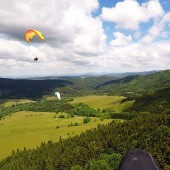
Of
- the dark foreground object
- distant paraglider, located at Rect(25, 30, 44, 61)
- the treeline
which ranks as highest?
distant paraglider, located at Rect(25, 30, 44, 61)

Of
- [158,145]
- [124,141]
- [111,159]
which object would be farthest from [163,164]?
[124,141]

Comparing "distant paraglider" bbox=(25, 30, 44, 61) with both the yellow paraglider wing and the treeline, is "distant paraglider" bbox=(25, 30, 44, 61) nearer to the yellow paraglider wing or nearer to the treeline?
the yellow paraglider wing

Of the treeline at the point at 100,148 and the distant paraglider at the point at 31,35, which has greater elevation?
the distant paraglider at the point at 31,35

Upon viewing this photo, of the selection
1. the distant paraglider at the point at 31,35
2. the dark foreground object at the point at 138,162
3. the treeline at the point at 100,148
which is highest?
the distant paraglider at the point at 31,35

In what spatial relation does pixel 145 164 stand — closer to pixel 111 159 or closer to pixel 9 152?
pixel 111 159

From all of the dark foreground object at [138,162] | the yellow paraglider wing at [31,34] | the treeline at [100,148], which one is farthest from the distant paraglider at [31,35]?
the treeline at [100,148]

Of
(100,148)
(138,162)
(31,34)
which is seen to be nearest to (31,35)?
(31,34)

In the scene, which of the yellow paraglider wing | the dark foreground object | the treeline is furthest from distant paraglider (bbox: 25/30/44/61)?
the treeline

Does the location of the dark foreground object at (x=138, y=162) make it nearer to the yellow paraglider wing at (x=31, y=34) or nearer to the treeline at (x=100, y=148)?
the yellow paraglider wing at (x=31, y=34)
